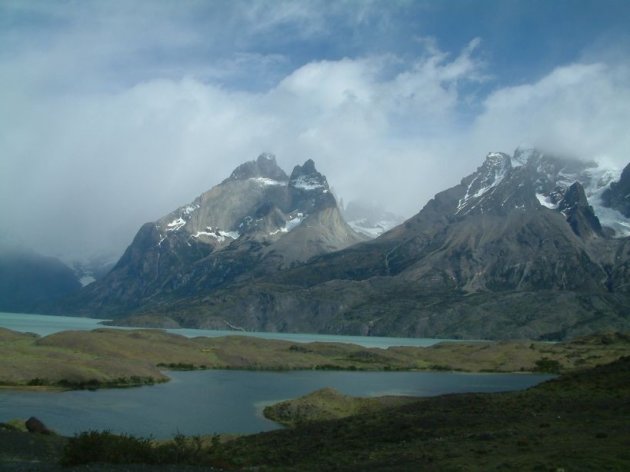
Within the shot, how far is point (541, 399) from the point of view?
60656 mm

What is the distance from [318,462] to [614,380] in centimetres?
3735

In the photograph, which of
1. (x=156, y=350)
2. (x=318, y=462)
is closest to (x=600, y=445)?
(x=318, y=462)

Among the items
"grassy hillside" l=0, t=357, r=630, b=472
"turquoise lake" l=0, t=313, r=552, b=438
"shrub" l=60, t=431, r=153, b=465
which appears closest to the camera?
"shrub" l=60, t=431, r=153, b=465

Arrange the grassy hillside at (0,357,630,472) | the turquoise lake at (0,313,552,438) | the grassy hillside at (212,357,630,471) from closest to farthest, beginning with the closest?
the grassy hillside at (0,357,630,472) → the grassy hillside at (212,357,630,471) → the turquoise lake at (0,313,552,438)

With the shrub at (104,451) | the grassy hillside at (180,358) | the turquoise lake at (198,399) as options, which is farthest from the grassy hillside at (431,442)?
the grassy hillside at (180,358)

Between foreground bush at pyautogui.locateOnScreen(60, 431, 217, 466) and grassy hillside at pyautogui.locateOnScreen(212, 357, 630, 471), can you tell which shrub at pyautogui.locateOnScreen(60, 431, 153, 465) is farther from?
grassy hillside at pyautogui.locateOnScreen(212, 357, 630, 471)

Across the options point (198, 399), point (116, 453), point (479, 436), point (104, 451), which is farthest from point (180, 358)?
point (116, 453)

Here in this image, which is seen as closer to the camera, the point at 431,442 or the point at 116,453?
the point at 116,453

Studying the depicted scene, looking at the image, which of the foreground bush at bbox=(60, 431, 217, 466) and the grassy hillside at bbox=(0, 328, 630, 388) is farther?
the grassy hillside at bbox=(0, 328, 630, 388)

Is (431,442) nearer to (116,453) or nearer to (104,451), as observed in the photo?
(116,453)

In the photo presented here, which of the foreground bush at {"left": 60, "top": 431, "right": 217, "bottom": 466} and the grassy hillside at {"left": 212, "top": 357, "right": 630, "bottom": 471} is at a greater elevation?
the foreground bush at {"left": 60, "top": 431, "right": 217, "bottom": 466}

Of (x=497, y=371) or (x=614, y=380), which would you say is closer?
(x=614, y=380)

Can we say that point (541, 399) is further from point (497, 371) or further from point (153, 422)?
point (497, 371)

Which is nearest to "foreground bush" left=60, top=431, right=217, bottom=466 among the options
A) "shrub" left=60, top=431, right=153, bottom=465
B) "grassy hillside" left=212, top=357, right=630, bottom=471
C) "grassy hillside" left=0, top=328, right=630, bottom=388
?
"shrub" left=60, top=431, right=153, bottom=465
